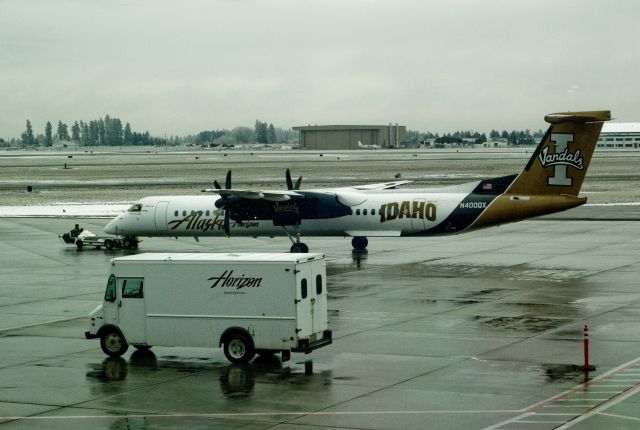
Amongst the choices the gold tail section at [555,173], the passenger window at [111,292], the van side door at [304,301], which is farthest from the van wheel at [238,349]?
the gold tail section at [555,173]

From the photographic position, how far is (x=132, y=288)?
25.7m

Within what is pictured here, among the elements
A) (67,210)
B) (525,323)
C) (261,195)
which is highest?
(261,195)

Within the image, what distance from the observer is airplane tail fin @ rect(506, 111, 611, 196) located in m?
45.6

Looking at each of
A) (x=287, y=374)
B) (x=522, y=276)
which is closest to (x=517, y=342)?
(x=287, y=374)

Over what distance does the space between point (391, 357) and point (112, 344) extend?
23.6 feet

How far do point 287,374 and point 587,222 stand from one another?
47.3 meters

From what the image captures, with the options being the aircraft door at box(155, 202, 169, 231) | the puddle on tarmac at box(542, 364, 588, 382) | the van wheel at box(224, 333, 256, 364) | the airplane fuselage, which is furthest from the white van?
the aircraft door at box(155, 202, 169, 231)

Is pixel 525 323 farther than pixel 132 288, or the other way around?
pixel 525 323

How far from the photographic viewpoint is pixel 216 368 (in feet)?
80.1

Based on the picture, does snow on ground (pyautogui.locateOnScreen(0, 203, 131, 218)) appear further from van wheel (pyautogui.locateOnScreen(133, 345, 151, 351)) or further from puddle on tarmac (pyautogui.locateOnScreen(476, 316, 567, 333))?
van wheel (pyautogui.locateOnScreen(133, 345, 151, 351))

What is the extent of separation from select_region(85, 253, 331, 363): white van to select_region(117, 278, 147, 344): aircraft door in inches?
1.0

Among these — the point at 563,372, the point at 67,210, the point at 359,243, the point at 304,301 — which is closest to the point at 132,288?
the point at 304,301

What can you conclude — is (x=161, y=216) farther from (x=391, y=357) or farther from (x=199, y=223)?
(x=391, y=357)

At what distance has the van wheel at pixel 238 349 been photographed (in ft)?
80.4
